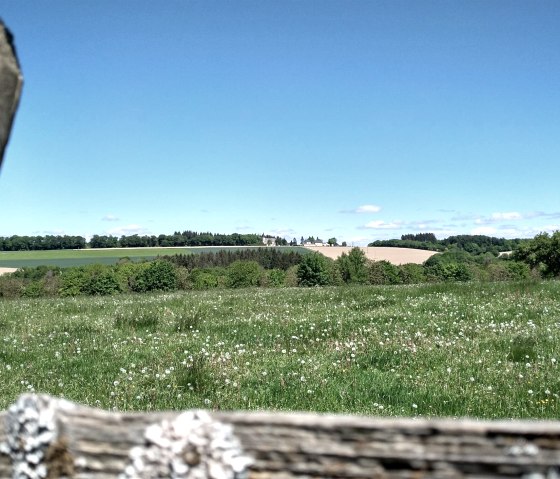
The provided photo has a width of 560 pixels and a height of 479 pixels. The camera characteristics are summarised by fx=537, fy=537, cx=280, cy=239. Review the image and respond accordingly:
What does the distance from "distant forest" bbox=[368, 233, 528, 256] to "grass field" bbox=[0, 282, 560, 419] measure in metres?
151

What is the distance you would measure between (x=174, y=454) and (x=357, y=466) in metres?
0.58

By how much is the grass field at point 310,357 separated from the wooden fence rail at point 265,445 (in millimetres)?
6036

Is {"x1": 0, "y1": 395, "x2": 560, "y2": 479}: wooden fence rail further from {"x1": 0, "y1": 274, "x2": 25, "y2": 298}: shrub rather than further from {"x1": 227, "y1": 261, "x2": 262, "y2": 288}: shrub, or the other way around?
{"x1": 227, "y1": 261, "x2": 262, "y2": 288}: shrub

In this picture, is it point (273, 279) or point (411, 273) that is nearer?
point (273, 279)

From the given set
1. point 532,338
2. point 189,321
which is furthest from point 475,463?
point 189,321

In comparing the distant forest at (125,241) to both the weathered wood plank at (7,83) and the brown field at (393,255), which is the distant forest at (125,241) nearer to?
the brown field at (393,255)

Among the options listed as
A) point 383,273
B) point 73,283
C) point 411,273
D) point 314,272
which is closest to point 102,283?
point 73,283

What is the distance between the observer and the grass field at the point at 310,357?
7.97m

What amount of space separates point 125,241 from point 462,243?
114979 millimetres

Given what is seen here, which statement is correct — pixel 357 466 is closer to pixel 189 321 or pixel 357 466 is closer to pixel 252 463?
pixel 252 463

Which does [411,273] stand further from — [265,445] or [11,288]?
[265,445]

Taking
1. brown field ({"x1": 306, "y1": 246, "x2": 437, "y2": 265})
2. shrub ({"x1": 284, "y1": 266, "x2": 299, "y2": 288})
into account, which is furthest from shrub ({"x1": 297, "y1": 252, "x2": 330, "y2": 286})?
brown field ({"x1": 306, "y1": 246, "x2": 437, "y2": 265})

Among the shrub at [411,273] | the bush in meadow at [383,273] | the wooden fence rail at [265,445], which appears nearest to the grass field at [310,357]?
the wooden fence rail at [265,445]

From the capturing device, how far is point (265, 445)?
1.72m
